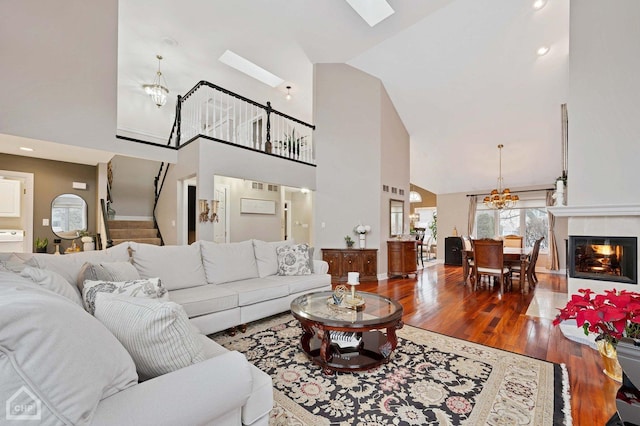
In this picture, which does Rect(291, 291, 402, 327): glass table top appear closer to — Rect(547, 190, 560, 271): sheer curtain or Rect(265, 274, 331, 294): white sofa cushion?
Rect(265, 274, 331, 294): white sofa cushion

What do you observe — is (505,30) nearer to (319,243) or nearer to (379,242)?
(379,242)

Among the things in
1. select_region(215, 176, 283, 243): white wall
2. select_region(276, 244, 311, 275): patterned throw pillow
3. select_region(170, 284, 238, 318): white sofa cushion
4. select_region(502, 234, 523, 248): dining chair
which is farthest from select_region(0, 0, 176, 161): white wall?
select_region(502, 234, 523, 248): dining chair

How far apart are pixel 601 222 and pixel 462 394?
8.50ft

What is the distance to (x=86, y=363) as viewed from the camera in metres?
0.80

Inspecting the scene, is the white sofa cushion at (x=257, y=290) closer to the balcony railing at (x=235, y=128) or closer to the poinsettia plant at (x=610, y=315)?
the poinsettia plant at (x=610, y=315)

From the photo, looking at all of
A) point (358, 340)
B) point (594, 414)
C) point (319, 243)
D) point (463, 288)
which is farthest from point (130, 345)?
point (463, 288)

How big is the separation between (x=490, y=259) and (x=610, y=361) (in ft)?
9.74

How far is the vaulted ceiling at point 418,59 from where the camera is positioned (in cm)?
458

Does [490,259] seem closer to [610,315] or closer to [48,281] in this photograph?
[610,315]

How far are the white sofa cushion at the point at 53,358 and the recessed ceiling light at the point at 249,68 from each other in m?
6.46

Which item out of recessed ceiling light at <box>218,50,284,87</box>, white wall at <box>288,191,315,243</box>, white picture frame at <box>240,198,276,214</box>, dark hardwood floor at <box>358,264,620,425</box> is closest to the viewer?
dark hardwood floor at <box>358,264,620,425</box>

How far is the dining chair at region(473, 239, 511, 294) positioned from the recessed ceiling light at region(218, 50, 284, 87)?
19.6 ft

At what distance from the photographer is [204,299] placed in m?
2.63

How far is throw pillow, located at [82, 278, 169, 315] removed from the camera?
1.66 m
